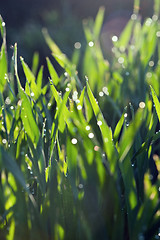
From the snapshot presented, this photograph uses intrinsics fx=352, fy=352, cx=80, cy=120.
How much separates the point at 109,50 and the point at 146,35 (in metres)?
1.46

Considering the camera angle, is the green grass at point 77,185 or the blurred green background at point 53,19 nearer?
the green grass at point 77,185

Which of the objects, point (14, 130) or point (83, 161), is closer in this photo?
point (83, 161)

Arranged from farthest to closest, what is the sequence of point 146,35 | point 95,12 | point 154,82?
point 95,12 < point 146,35 < point 154,82

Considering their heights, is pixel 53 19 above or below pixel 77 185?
above

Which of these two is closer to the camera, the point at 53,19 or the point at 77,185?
the point at 77,185

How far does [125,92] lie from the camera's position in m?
0.88

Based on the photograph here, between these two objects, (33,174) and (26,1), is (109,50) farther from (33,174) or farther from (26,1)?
(26,1)

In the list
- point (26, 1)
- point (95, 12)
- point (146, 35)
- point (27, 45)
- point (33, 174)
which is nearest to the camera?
point (33, 174)

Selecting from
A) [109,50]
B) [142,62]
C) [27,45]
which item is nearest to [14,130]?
[142,62]

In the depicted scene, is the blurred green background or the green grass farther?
the blurred green background

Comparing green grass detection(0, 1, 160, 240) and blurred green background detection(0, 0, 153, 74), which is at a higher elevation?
blurred green background detection(0, 0, 153, 74)

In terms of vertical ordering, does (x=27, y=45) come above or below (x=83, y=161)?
above

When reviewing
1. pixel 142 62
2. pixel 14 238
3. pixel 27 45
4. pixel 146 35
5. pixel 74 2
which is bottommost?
pixel 14 238

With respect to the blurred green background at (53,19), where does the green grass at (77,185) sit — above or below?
below
